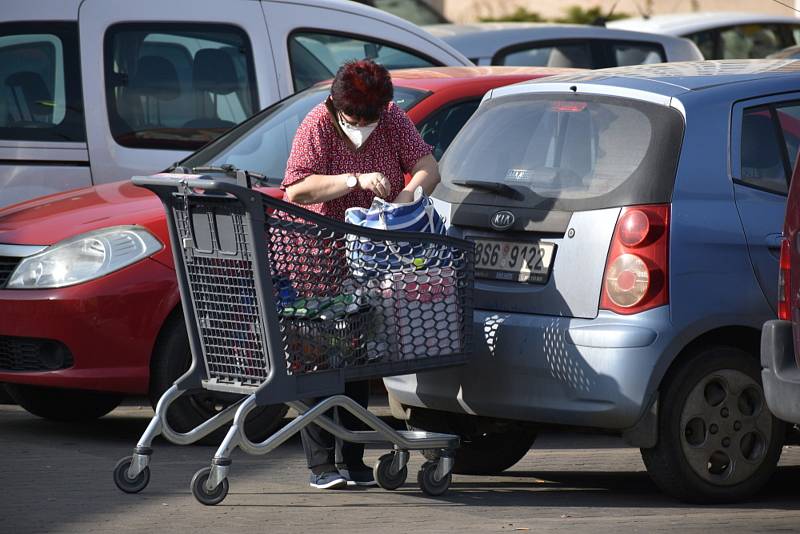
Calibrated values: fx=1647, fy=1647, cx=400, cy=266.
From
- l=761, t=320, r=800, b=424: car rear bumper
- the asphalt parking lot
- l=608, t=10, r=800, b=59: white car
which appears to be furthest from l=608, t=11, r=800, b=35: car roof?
l=761, t=320, r=800, b=424: car rear bumper

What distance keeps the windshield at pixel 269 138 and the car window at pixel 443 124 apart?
123 millimetres

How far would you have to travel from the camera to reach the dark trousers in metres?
6.13

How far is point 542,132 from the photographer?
242 inches

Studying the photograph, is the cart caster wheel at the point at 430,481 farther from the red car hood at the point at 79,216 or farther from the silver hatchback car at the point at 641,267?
the red car hood at the point at 79,216

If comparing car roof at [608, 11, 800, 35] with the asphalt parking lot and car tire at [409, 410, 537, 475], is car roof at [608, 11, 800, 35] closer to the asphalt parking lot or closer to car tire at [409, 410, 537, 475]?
the asphalt parking lot

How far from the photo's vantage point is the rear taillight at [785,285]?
5.45 m

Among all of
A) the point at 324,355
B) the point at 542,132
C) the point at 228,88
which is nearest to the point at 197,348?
the point at 324,355

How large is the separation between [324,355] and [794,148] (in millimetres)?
1950

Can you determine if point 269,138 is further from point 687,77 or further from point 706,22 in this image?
point 706,22

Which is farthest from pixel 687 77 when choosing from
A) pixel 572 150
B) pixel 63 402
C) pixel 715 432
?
pixel 63 402

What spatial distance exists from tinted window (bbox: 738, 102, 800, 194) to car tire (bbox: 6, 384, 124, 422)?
11.0 ft

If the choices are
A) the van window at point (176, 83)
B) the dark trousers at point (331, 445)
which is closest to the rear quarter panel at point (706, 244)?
the dark trousers at point (331, 445)

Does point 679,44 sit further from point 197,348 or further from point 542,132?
point 197,348

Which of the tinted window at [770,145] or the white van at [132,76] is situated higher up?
the tinted window at [770,145]
